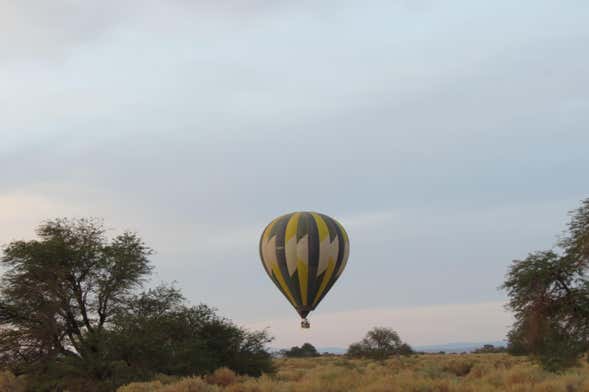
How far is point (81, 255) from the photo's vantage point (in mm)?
33781

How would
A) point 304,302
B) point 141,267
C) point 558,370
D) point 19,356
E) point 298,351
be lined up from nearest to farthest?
point 558,370 → point 19,356 → point 141,267 → point 304,302 → point 298,351

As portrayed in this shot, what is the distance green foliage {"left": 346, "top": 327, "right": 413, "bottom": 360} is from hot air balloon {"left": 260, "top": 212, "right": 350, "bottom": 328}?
36.6 metres

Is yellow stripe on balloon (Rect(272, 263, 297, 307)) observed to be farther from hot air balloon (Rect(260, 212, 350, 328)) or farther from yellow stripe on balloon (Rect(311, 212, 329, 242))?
yellow stripe on balloon (Rect(311, 212, 329, 242))

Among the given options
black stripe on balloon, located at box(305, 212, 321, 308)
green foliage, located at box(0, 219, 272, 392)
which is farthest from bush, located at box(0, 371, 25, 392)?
black stripe on balloon, located at box(305, 212, 321, 308)

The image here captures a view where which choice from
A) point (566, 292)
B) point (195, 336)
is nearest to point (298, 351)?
point (195, 336)

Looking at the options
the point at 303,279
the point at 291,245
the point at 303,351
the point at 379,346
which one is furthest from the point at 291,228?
the point at 303,351

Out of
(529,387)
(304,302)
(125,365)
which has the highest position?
(304,302)

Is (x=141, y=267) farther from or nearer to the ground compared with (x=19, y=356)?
farther from the ground

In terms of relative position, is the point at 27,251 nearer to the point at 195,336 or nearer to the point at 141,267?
the point at 141,267

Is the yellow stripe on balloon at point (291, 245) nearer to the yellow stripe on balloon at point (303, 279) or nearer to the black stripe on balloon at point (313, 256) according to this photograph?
the yellow stripe on balloon at point (303, 279)

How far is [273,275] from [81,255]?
1405 cm

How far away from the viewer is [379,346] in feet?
260

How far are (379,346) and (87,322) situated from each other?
5128 centimetres

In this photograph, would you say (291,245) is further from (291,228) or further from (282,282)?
(282,282)
